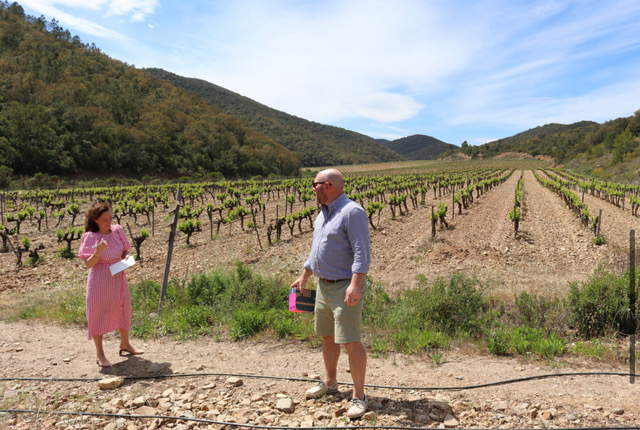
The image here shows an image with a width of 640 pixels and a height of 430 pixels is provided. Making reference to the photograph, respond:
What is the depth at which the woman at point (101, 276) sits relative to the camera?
3.63 m

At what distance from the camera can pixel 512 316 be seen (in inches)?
208

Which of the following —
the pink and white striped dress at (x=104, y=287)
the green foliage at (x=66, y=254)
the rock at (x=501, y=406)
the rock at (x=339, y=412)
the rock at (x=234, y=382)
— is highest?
the pink and white striped dress at (x=104, y=287)

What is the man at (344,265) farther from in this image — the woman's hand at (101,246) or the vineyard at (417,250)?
the vineyard at (417,250)

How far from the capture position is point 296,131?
422 ft

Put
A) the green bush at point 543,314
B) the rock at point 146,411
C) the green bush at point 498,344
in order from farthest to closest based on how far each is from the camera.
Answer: the green bush at point 543,314
the green bush at point 498,344
the rock at point 146,411

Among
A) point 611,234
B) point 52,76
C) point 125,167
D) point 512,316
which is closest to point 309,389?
point 512,316

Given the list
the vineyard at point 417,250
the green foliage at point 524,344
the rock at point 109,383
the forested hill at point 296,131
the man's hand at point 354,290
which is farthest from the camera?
the forested hill at point 296,131

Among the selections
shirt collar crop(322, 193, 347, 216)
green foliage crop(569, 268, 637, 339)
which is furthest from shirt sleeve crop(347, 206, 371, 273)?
green foliage crop(569, 268, 637, 339)

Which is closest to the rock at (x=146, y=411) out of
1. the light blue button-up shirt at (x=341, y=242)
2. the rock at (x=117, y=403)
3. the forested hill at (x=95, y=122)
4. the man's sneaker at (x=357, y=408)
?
the rock at (x=117, y=403)

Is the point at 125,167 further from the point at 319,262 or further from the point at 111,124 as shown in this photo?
the point at 319,262

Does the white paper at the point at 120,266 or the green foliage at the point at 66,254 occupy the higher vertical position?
the white paper at the point at 120,266

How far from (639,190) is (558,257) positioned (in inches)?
677

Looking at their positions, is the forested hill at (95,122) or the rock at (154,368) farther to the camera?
the forested hill at (95,122)

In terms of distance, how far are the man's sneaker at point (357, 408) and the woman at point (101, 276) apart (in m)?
2.47
